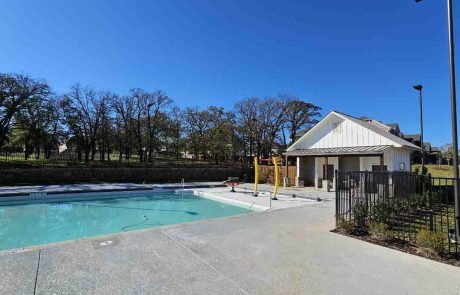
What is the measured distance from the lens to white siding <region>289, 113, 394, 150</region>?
58.0 ft

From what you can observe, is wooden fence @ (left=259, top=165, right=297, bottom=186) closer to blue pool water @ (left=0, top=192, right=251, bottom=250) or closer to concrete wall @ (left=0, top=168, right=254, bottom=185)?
concrete wall @ (left=0, top=168, right=254, bottom=185)

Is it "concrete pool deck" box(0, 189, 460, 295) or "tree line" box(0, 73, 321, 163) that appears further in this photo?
"tree line" box(0, 73, 321, 163)

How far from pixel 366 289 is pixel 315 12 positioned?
14077 millimetres

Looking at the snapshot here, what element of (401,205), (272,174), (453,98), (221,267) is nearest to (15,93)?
(272,174)

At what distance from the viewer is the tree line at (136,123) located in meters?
23.0

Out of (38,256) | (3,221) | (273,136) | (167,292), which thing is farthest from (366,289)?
(273,136)

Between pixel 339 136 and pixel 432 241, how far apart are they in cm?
1538

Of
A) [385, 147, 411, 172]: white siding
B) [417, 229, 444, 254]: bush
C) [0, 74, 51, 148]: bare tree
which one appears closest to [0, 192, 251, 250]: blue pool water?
[417, 229, 444, 254]: bush

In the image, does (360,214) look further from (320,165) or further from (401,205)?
(320,165)

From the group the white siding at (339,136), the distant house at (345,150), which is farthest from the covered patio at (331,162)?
the white siding at (339,136)

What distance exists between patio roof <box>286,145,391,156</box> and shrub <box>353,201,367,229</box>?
1073 cm

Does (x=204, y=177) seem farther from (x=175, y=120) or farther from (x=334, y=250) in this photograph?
(x=334, y=250)

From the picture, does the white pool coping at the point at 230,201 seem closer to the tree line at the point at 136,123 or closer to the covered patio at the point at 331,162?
the covered patio at the point at 331,162

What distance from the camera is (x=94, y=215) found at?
11.7m
